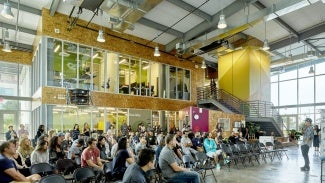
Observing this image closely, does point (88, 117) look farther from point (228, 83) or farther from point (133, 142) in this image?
point (228, 83)

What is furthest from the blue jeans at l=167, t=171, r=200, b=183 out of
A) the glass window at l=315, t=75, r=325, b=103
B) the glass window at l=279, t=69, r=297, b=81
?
the glass window at l=279, t=69, r=297, b=81

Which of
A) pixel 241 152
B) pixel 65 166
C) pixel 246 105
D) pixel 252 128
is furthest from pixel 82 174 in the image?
pixel 246 105

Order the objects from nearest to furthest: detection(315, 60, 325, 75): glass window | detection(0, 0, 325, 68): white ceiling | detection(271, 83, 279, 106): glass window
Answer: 1. detection(0, 0, 325, 68): white ceiling
2. detection(315, 60, 325, 75): glass window
3. detection(271, 83, 279, 106): glass window

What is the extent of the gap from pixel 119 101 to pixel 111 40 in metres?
3.31

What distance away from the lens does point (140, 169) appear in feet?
10.1

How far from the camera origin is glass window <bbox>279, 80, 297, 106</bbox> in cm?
2175

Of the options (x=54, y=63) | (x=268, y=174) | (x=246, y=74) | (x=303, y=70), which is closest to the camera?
(x=268, y=174)

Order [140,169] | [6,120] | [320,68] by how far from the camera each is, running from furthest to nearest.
→ [320,68] < [6,120] < [140,169]

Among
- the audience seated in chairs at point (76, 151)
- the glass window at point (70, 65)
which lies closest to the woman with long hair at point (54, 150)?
the audience seated in chairs at point (76, 151)

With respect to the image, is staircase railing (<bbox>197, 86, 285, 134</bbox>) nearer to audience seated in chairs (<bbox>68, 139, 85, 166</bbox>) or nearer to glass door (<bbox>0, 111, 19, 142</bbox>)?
audience seated in chairs (<bbox>68, 139, 85, 166</bbox>)

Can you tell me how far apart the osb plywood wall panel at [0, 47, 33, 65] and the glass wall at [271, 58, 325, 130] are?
1905 cm

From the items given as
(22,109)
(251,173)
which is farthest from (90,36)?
(251,173)

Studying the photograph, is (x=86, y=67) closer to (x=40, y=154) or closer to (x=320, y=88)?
(x=40, y=154)

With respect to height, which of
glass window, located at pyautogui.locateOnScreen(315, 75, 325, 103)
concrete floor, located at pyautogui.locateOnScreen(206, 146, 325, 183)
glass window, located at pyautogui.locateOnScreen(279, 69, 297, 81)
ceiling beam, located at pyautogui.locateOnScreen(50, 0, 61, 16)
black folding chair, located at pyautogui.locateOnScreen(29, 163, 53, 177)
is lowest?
concrete floor, located at pyautogui.locateOnScreen(206, 146, 325, 183)
